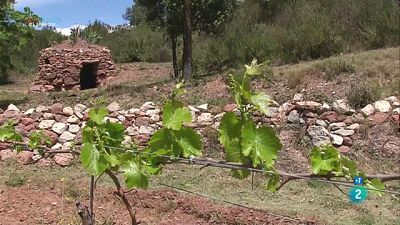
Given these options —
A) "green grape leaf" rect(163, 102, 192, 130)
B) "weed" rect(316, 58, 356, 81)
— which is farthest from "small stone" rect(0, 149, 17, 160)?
"green grape leaf" rect(163, 102, 192, 130)

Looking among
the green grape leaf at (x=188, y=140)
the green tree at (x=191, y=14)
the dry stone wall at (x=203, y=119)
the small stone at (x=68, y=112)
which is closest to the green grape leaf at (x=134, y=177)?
the green grape leaf at (x=188, y=140)

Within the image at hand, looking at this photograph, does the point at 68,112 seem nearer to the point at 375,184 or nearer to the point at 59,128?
the point at 59,128

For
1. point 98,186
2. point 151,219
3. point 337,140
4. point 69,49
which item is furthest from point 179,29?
point 151,219

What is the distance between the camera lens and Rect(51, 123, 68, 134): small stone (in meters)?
9.29

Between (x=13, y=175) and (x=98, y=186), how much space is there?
1496 mm

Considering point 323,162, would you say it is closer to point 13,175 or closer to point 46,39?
point 13,175

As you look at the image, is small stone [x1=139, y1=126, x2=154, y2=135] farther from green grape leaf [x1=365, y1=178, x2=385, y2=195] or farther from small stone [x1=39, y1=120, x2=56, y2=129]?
green grape leaf [x1=365, y1=178, x2=385, y2=195]

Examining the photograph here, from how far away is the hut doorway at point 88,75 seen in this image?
17016 millimetres

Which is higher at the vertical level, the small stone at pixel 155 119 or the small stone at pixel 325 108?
the small stone at pixel 325 108

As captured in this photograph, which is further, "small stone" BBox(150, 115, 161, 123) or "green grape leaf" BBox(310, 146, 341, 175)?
"small stone" BBox(150, 115, 161, 123)

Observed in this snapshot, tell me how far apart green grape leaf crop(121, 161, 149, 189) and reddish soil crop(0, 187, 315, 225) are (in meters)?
2.42

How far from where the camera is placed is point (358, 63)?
414 inches

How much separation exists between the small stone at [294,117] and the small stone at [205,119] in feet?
4.46

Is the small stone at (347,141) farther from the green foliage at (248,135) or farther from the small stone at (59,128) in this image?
the green foliage at (248,135)
